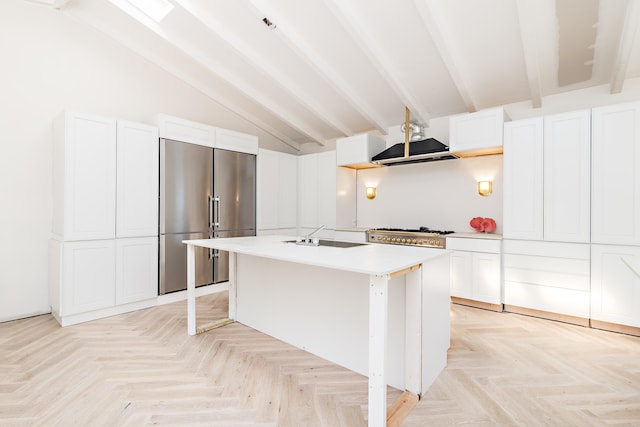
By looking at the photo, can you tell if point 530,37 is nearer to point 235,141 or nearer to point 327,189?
point 327,189

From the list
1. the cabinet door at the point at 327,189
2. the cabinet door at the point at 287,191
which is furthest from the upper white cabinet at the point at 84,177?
the cabinet door at the point at 327,189

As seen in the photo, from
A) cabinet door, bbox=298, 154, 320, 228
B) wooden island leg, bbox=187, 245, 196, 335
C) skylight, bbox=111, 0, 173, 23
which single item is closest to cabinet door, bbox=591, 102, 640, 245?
cabinet door, bbox=298, 154, 320, 228

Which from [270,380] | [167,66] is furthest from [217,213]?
[270,380]

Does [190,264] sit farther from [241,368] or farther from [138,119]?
[138,119]

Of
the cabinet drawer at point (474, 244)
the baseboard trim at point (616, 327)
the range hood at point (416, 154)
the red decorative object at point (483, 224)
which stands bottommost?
the baseboard trim at point (616, 327)

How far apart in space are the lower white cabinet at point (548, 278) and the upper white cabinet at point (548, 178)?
0.39 ft

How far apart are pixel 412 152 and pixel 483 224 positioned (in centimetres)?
132

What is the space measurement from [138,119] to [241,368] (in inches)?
139

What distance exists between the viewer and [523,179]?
10.9 feet

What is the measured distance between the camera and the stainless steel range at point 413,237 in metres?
3.89

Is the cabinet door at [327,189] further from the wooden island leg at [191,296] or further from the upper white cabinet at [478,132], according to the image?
the wooden island leg at [191,296]

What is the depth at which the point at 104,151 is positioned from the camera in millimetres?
3277

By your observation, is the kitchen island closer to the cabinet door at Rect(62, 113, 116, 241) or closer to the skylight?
the cabinet door at Rect(62, 113, 116, 241)

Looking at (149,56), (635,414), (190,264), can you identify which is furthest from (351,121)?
(635,414)
